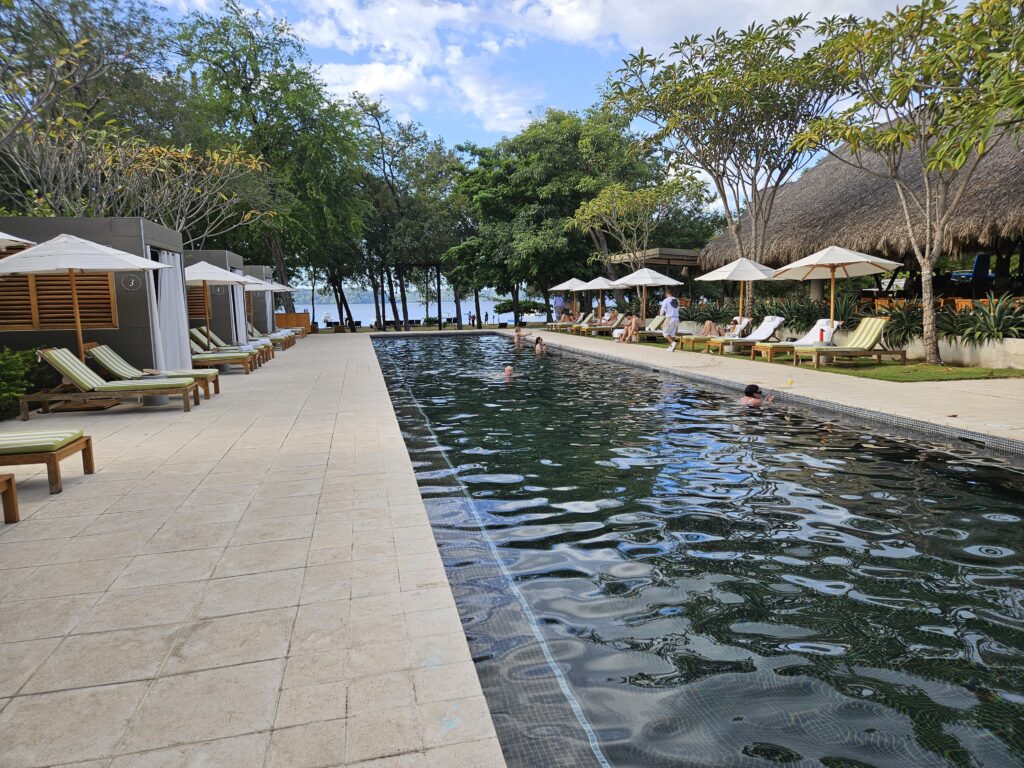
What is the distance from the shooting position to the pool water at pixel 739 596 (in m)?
2.46

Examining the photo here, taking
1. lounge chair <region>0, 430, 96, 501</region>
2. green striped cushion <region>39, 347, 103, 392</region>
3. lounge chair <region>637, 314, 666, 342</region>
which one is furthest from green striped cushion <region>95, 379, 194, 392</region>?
lounge chair <region>637, 314, 666, 342</region>

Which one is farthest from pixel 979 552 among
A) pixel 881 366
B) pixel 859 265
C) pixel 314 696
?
pixel 859 265

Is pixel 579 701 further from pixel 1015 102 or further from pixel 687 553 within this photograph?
pixel 1015 102

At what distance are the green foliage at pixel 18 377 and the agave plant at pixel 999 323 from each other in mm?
15446

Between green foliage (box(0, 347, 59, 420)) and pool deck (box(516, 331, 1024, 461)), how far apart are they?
408 inches

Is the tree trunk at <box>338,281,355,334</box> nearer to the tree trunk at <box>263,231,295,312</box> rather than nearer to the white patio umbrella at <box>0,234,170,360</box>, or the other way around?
the tree trunk at <box>263,231,295,312</box>

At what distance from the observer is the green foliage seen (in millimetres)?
8695

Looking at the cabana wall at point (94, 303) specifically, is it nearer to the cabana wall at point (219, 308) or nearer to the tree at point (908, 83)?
the cabana wall at point (219, 308)

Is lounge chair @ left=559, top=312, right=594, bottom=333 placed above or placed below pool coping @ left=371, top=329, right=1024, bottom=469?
above

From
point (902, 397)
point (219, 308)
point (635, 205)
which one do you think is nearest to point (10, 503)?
point (902, 397)

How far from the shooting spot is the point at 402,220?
33.8m

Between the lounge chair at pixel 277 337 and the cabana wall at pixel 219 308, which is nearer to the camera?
the cabana wall at pixel 219 308

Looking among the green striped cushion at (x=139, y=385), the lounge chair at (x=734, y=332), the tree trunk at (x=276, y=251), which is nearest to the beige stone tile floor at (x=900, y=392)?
the lounge chair at (x=734, y=332)

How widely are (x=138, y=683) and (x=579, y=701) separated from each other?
66.8 inches
